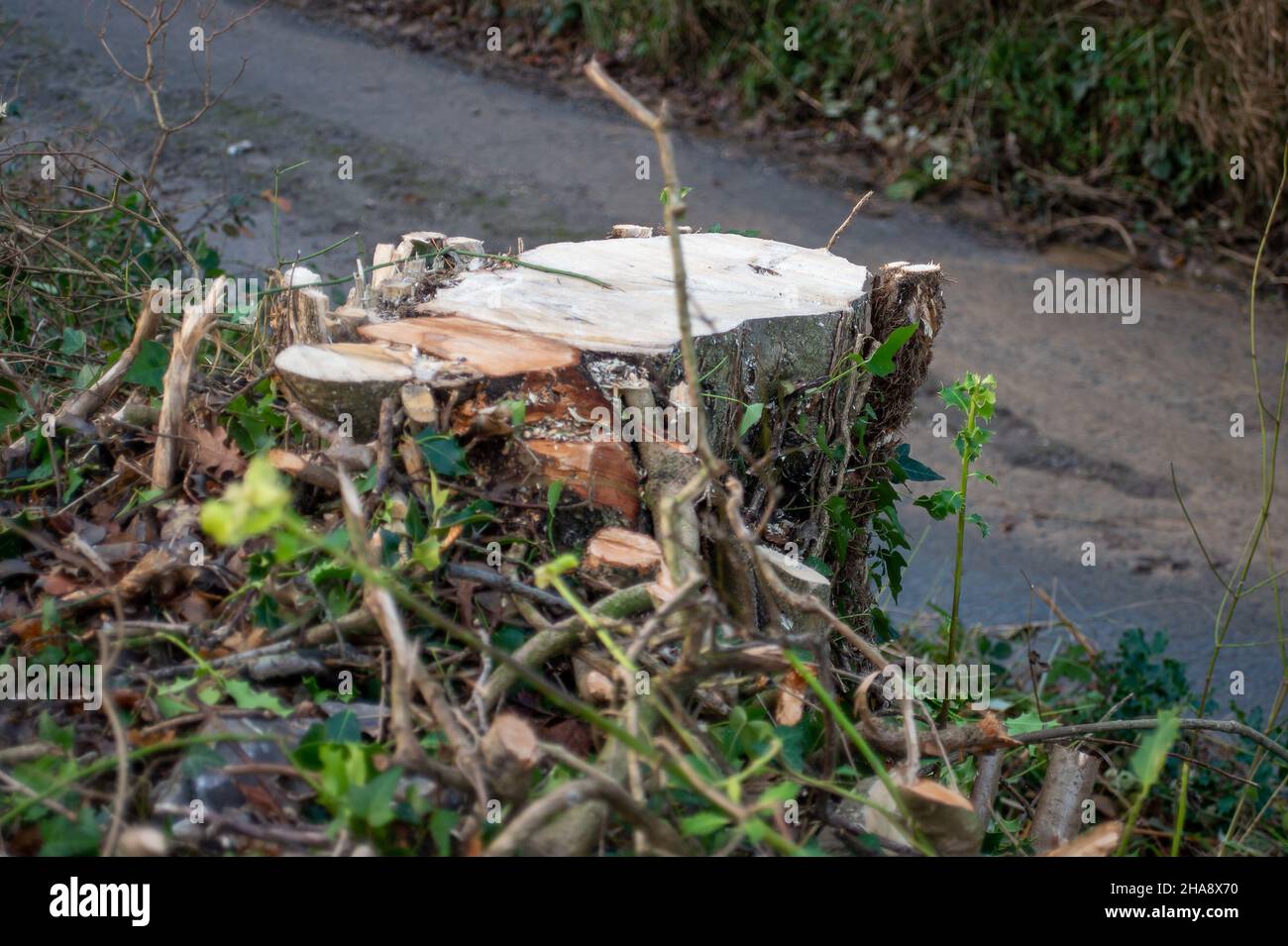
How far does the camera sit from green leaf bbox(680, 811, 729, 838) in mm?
1464

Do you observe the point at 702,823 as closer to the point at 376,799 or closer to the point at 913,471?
the point at 376,799

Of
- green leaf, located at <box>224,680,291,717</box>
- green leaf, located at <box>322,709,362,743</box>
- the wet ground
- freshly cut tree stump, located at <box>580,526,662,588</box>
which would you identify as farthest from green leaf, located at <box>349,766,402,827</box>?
the wet ground

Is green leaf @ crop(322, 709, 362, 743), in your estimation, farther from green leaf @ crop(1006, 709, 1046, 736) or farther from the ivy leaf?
the ivy leaf

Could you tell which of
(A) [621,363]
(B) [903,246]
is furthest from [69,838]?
(B) [903,246]

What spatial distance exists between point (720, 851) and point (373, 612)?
23.2 inches

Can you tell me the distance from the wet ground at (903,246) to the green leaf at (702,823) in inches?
106

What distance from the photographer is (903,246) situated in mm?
6547

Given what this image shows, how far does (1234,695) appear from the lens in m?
3.87

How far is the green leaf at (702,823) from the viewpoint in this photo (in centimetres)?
146

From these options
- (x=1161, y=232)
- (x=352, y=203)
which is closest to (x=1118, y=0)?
(x=1161, y=232)

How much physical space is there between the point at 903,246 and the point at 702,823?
18.2ft

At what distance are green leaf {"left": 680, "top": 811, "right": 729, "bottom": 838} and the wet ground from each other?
106 inches

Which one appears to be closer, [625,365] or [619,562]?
[619,562]
